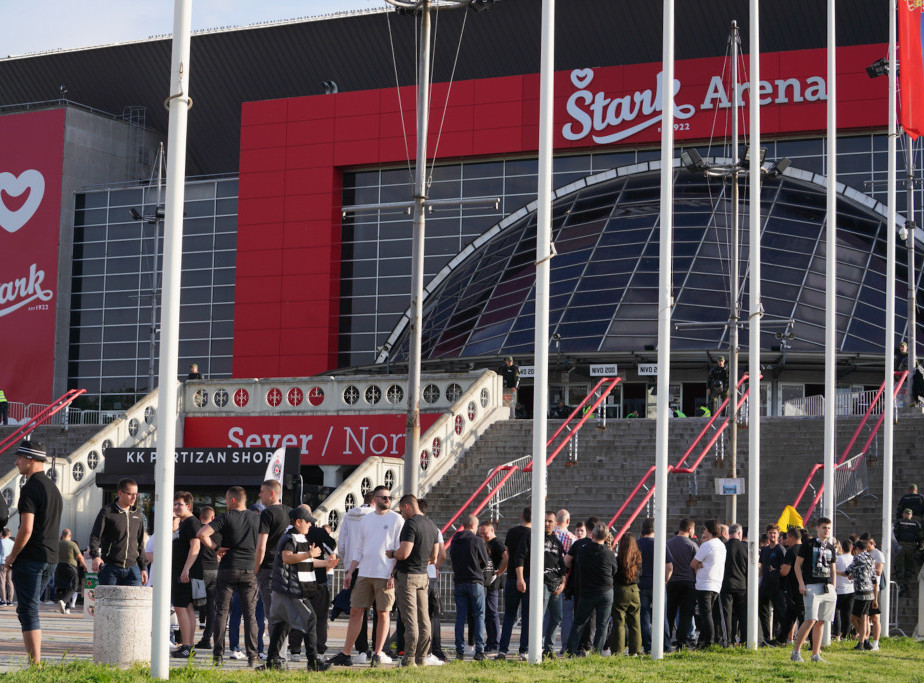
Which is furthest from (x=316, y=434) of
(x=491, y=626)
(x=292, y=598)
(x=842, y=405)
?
(x=292, y=598)

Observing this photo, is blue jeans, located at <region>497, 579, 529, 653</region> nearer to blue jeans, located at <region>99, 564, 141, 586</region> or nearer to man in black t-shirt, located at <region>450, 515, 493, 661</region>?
man in black t-shirt, located at <region>450, 515, 493, 661</region>

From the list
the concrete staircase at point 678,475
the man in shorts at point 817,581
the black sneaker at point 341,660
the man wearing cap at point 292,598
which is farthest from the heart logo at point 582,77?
the man wearing cap at point 292,598

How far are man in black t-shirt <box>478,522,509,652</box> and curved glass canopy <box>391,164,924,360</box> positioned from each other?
77.6 feet

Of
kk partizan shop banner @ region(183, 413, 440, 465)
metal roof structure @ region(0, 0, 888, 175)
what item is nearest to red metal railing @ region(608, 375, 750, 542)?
kk partizan shop banner @ region(183, 413, 440, 465)

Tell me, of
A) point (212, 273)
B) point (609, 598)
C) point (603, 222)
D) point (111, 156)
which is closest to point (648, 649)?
point (609, 598)

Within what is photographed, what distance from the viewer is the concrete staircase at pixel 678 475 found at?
2584 cm

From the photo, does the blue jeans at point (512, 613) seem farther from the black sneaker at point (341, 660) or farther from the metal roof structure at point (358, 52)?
the metal roof structure at point (358, 52)

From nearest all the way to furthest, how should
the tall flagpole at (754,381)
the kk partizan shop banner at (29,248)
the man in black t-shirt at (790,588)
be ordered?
the tall flagpole at (754,381) < the man in black t-shirt at (790,588) < the kk partizan shop banner at (29,248)

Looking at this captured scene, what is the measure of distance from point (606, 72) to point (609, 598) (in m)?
35.6

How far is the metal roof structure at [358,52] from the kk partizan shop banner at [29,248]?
578 cm

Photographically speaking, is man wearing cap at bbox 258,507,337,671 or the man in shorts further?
the man in shorts

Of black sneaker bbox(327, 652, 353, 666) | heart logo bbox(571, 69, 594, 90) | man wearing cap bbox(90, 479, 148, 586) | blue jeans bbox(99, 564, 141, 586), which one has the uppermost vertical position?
heart logo bbox(571, 69, 594, 90)

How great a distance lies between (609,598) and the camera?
51.1 ft

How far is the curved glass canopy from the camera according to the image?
41.6 meters
